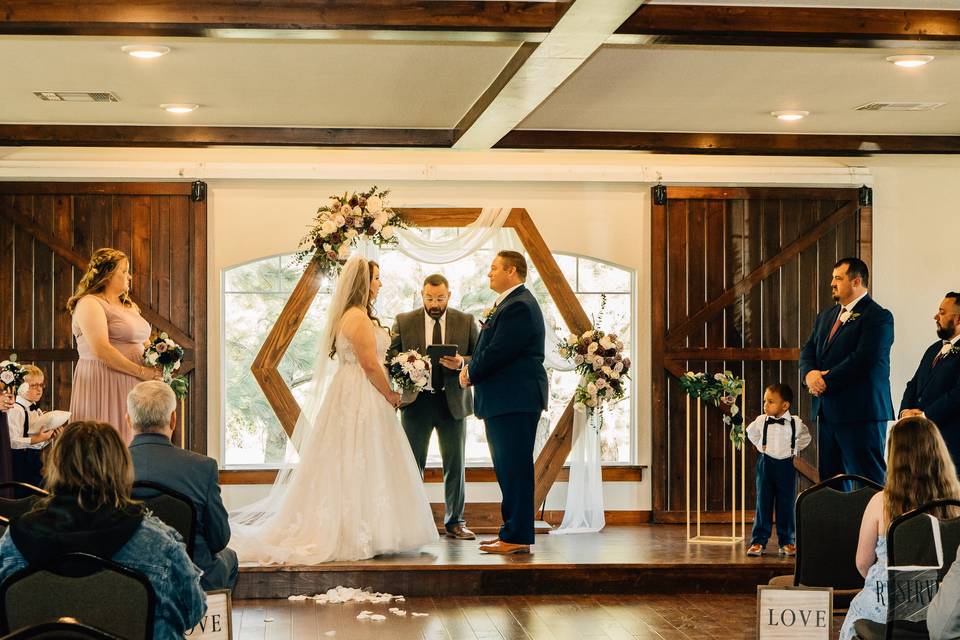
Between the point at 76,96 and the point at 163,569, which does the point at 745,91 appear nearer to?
the point at 76,96

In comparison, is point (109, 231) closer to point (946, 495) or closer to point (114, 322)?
point (114, 322)

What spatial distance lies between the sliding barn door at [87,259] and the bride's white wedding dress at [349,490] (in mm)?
2077

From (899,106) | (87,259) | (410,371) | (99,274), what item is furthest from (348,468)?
(899,106)

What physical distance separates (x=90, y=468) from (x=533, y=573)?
416 centimetres

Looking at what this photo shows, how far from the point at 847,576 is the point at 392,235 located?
Result: 427 cm

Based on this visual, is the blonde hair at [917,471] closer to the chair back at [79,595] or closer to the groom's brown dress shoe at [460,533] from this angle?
the chair back at [79,595]

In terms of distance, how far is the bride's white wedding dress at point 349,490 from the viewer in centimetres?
697

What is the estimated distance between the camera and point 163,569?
10.7 ft

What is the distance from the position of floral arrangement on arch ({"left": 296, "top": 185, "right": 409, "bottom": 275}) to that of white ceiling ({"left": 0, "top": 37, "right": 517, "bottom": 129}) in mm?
541

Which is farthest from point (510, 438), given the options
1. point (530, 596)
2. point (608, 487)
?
point (608, 487)

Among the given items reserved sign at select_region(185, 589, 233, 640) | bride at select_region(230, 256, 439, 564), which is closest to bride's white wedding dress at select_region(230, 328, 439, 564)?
bride at select_region(230, 256, 439, 564)

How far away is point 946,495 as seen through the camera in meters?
3.83

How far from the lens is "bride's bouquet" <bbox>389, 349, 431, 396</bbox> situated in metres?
7.84

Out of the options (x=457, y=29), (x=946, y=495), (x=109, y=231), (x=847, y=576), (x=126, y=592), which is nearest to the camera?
(x=126, y=592)
